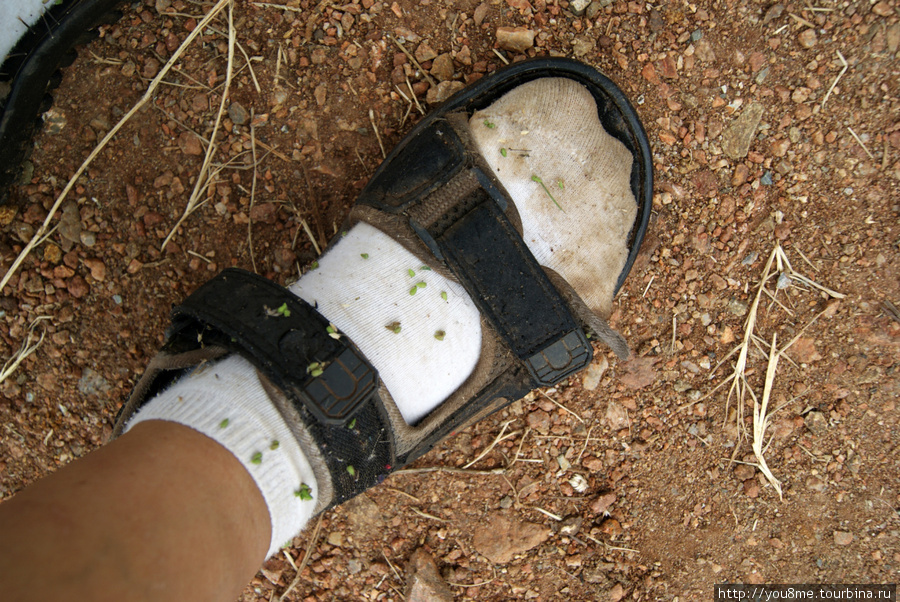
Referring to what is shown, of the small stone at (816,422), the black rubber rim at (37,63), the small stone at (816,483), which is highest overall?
the black rubber rim at (37,63)

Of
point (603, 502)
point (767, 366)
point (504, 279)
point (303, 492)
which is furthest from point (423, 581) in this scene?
point (767, 366)

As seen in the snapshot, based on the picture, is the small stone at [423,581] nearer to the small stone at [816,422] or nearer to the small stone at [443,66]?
the small stone at [816,422]

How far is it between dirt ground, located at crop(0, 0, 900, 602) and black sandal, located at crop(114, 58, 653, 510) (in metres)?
0.13

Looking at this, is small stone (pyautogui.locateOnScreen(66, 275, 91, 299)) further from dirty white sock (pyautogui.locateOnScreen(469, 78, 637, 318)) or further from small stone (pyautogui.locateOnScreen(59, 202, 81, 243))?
dirty white sock (pyautogui.locateOnScreen(469, 78, 637, 318))

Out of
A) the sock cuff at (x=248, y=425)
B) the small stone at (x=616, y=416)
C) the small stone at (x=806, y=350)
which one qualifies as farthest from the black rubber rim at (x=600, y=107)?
the sock cuff at (x=248, y=425)

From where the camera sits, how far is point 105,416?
1.77m

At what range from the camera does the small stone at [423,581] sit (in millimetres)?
1789

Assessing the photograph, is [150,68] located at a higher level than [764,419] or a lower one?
higher

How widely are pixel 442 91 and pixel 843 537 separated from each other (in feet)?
6.45

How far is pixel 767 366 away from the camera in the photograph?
177 centimetres

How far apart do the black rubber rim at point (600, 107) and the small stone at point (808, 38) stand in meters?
0.56

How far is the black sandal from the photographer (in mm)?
1180

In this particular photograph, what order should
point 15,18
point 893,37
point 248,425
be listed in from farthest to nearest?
point 893,37 → point 15,18 → point 248,425

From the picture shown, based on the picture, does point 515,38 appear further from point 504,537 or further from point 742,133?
point 504,537
